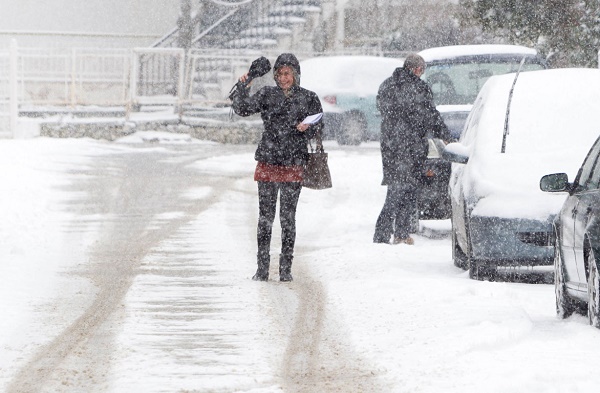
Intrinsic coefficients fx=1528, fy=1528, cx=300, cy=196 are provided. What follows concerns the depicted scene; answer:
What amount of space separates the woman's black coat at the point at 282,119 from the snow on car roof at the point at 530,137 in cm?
124

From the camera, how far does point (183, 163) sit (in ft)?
77.6

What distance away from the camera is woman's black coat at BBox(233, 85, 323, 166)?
35.9 feet

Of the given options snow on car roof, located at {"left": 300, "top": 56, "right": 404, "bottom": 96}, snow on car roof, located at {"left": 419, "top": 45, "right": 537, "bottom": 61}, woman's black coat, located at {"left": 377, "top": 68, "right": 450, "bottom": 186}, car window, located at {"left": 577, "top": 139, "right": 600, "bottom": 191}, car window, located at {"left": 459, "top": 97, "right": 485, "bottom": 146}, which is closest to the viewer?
car window, located at {"left": 577, "top": 139, "right": 600, "bottom": 191}

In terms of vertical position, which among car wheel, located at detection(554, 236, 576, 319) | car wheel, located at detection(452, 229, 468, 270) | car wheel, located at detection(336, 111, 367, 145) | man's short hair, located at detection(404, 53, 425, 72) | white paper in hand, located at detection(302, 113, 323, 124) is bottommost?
car wheel, located at detection(336, 111, 367, 145)

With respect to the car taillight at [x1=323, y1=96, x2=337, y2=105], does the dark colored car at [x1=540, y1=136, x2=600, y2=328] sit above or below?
above

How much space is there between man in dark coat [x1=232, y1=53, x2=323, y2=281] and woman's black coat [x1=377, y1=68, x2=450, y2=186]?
2.60 m

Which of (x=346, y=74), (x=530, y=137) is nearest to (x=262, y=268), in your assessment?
(x=530, y=137)

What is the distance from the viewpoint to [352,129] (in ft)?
93.4

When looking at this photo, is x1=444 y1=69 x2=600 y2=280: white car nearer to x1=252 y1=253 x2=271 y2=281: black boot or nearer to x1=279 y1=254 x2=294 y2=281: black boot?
x1=279 y1=254 x2=294 y2=281: black boot

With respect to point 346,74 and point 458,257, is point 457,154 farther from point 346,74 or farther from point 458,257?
point 346,74

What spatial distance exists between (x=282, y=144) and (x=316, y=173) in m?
0.33

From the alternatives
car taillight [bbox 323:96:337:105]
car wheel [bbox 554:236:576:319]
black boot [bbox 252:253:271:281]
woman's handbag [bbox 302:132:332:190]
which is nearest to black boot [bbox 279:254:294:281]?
black boot [bbox 252:253:271:281]

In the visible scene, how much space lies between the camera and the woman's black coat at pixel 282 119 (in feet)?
35.9

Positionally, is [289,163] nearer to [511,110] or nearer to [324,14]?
[511,110]
